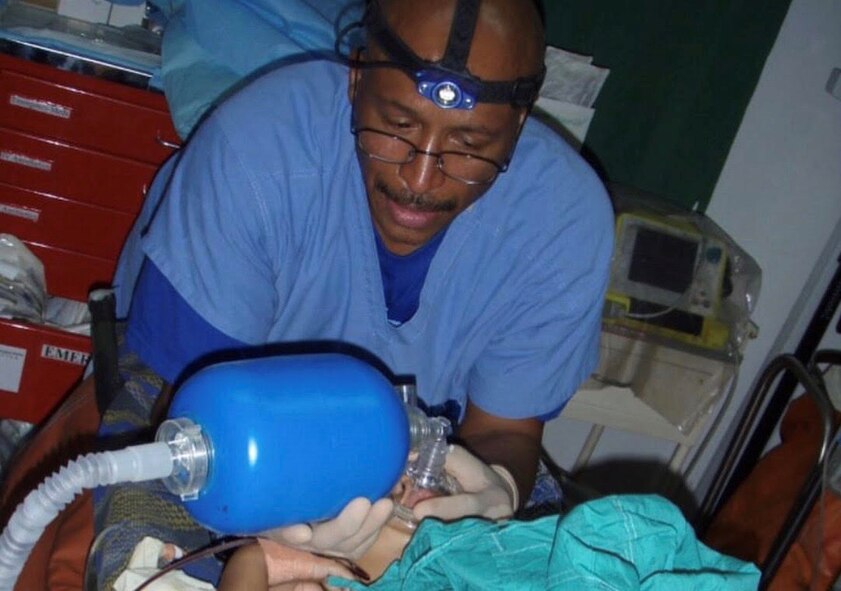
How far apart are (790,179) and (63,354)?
173 centimetres

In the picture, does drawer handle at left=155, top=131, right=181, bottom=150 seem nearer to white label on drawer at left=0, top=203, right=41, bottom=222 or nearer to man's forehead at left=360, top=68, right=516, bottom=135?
white label on drawer at left=0, top=203, right=41, bottom=222

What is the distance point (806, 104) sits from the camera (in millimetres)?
2234

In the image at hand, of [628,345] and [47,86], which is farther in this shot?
[628,345]

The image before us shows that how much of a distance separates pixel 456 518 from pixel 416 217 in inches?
14.7

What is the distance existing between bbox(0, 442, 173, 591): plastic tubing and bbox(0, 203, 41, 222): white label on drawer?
126 cm

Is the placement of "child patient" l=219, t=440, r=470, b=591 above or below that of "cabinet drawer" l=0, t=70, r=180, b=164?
below

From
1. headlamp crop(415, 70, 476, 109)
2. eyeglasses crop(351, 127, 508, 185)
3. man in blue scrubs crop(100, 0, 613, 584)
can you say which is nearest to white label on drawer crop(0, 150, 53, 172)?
man in blue scrubs crop(100, 0, 613, 584)

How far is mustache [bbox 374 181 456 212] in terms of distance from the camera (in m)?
1.10

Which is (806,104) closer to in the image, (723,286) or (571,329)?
(723,286)

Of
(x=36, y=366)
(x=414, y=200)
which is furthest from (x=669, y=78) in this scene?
(x=36, y=366)

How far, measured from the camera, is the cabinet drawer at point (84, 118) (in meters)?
1.68

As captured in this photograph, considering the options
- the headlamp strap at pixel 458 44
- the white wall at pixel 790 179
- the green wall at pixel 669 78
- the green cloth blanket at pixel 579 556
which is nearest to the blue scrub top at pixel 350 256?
the headlamp strap at pixel 458 44

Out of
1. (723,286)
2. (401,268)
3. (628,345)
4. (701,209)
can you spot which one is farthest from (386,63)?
(701,209)

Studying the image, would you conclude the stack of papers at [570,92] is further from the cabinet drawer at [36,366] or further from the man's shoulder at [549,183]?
the cabinet drawer at [36,366]
